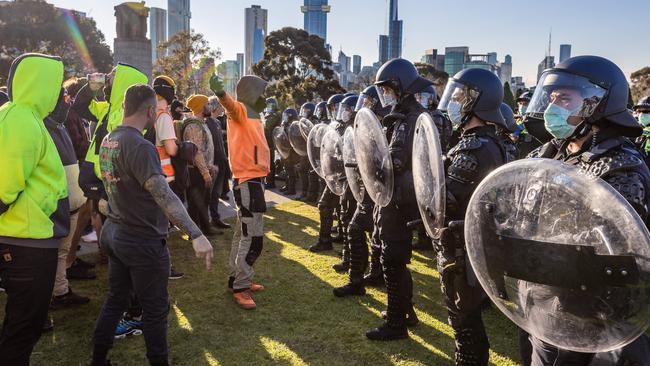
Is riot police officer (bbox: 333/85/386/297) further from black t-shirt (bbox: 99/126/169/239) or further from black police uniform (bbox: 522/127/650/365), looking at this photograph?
black police uniform (bbox: 522/127/650/365)

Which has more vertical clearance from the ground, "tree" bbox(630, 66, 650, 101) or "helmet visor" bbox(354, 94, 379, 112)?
"tree" bbox(630, 66, 650, 101)

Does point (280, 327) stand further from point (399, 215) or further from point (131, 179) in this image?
point (131, 179)

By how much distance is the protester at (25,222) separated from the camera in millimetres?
2869

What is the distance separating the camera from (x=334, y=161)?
592 centimetres

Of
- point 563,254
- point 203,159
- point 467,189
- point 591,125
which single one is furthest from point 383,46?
point 563,254

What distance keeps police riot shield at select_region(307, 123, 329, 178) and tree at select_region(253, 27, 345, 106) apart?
87.9 feet

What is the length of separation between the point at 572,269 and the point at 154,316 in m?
2.60

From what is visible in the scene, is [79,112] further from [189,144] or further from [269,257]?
[269,257]

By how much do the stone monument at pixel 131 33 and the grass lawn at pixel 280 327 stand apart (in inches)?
547

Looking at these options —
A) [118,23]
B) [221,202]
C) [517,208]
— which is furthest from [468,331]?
[118,23]

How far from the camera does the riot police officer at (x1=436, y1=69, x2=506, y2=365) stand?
117 inches

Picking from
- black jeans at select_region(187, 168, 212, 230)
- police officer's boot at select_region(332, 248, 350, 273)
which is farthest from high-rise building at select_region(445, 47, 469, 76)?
police officer's boot at select_region(332, 248, 350, 273)

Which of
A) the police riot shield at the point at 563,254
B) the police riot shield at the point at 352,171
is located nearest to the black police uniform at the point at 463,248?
the police riot shield at the point at 563,254

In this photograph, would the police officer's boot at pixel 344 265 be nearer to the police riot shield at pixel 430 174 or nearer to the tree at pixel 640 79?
the police riot shield at pixel 430 174
